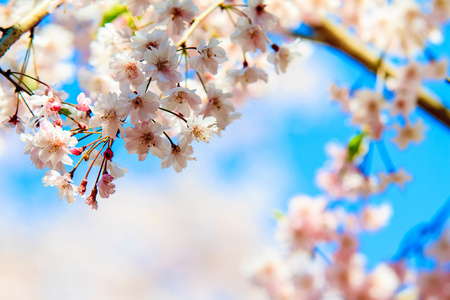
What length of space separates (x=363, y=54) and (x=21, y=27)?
79.0 inches

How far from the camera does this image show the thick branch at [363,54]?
243 cm

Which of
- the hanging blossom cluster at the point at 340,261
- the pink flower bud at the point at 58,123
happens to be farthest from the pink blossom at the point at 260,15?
the hanging blossom cluster at the point at 340,261

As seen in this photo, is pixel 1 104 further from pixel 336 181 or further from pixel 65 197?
pixel 336 181

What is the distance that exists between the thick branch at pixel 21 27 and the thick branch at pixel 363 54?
6.11ft

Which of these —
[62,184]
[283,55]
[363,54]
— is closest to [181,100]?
[62,184]

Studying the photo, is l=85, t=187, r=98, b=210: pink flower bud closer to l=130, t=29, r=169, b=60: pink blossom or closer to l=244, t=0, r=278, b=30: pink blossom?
l=130, t=29, r=169, b=60: pink blossom

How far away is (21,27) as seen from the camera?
998 mm

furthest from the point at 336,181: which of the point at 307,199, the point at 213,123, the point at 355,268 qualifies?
the point at 213,123

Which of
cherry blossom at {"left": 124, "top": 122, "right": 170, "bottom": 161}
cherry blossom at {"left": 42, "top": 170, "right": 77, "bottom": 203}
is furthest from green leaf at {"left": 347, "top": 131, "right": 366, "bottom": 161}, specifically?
cherry blossom at {"left": 42, "top": 170, "right": 77, "bottom": 203}

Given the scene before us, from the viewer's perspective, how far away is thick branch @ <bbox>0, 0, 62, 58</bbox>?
0.94 m

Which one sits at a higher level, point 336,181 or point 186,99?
point 336,181

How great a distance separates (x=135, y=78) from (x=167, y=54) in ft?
0.33

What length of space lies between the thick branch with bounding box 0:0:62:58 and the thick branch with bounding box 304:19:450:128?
1.86 metres

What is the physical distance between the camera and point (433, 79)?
2.63 meters
